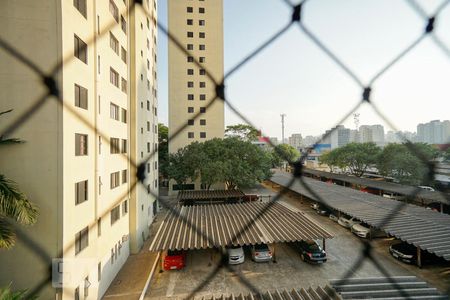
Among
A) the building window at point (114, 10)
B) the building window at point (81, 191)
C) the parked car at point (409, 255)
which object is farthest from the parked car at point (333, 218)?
the building window at point (114, 10)

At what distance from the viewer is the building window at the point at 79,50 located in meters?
2.08

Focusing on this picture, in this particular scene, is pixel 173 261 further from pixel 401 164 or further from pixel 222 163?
pixel 401 164

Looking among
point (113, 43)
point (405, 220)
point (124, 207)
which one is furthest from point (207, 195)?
point (113, 43)

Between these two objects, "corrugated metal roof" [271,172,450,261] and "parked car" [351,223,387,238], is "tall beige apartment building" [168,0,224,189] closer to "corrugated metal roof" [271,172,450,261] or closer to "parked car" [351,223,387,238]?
"corrugated metal roof" [271,172,450,261]

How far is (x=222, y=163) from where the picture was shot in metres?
7.75

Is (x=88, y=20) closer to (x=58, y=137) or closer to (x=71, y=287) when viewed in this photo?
(x=58, y=137)

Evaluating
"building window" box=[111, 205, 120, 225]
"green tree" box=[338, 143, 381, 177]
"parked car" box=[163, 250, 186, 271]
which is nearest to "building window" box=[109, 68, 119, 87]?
"building window" box=[111, 205, 120, 225]

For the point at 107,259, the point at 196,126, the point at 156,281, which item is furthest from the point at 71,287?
the point at 196,126

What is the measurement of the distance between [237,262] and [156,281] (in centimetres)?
135

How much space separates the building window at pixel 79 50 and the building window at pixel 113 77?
2.85 feet

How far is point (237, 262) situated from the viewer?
3988 mm

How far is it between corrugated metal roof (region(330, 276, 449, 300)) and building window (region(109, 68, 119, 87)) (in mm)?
3827

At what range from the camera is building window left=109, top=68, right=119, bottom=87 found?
3242 millimetres

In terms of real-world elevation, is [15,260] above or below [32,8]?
below
